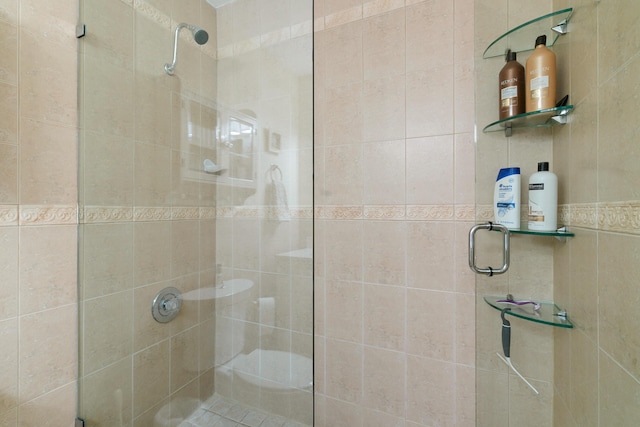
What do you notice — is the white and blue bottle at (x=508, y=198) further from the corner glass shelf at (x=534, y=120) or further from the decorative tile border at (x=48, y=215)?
the decorative tile border at (x=48, y=215)

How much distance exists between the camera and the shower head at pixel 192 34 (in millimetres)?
1100

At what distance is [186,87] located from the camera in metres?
1.11

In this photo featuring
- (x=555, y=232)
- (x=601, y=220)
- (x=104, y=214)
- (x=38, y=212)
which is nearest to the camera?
(x=601, y=220)

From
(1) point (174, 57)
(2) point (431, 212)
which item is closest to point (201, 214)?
(1) point (174, 57)

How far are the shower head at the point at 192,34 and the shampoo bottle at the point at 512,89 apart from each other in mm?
1117

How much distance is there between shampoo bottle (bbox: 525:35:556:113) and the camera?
0.81 meters

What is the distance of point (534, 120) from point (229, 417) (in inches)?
61.4

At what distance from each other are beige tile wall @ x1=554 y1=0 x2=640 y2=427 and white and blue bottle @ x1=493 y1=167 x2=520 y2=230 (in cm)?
12

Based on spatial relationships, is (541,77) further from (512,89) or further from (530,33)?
(530,33)

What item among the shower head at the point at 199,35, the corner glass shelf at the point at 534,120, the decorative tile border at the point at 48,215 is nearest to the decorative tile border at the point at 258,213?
the decorative tile border at the point at 48,215

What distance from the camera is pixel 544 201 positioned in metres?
0.81

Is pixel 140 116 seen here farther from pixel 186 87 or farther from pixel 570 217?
pixel 570 217

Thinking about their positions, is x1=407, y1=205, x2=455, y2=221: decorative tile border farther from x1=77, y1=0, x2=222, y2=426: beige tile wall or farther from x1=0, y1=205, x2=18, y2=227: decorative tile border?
x1=0, y1=205, x2=18, y2=227: decorative tile border

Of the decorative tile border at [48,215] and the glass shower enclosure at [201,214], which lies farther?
the glass shower enclosure at [201,214]
